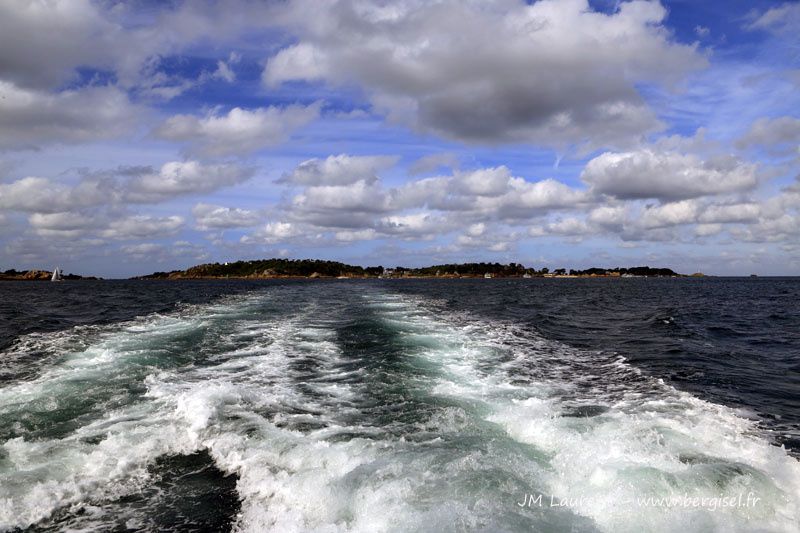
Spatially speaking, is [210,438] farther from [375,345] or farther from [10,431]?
[375,345]

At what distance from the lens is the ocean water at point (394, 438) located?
6523 millimetres

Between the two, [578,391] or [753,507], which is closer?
[753,507]

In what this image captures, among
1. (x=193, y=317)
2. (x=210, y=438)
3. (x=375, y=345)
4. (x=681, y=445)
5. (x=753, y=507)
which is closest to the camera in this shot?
(x=753, y=507)

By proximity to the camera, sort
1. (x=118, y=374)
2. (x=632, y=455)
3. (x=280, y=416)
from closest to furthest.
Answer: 1. (x=632, y=455)
2. (x=280, y=416)
3. (x=118, y=374)

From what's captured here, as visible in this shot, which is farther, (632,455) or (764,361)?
(764,361)

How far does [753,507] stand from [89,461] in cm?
1002

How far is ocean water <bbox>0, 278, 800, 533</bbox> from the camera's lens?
6523mm

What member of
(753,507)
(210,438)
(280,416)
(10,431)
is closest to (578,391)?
(753,507)

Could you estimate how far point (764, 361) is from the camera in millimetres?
18141

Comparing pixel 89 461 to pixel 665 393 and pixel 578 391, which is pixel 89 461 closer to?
pixel 578 391

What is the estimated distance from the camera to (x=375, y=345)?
64.8ft

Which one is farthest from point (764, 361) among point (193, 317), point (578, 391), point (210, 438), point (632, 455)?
point (193, 317)

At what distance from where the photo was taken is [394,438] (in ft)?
30.1

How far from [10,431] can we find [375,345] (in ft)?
39.8
